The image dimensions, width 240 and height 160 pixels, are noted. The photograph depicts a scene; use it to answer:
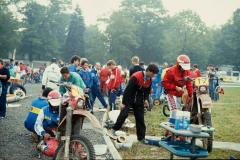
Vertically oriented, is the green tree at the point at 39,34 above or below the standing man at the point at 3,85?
above

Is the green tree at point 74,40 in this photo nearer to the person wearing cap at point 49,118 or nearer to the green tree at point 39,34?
the green tree at point 39,34

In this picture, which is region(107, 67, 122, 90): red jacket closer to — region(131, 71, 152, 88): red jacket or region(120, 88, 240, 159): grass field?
region(120, 88, 240, 159): grass field

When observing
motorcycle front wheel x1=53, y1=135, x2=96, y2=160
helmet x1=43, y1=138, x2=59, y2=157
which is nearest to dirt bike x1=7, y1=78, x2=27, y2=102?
helmet x1=43, y1=138, x2=59, y2=157

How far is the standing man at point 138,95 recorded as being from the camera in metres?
8.80

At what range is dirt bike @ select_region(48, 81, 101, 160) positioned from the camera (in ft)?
20.1

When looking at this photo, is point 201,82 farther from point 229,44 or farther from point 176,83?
point 229,44

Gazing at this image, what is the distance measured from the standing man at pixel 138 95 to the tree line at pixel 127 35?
6282cm

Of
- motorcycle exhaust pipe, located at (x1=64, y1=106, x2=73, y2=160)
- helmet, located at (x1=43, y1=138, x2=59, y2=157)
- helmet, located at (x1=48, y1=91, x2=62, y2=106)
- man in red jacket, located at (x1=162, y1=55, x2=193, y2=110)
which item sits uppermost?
man in red jacket, located at (x1=162, y1=55, x2=193, y2=110)

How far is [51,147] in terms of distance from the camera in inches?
281

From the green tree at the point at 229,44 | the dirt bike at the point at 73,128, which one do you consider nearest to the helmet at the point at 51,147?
the dirt bike at the point at 73,128

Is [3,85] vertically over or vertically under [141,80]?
under

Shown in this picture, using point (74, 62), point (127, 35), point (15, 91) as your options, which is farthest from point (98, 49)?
point (74, 62)

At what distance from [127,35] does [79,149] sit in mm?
74506

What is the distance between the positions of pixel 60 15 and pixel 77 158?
83.8 metres
